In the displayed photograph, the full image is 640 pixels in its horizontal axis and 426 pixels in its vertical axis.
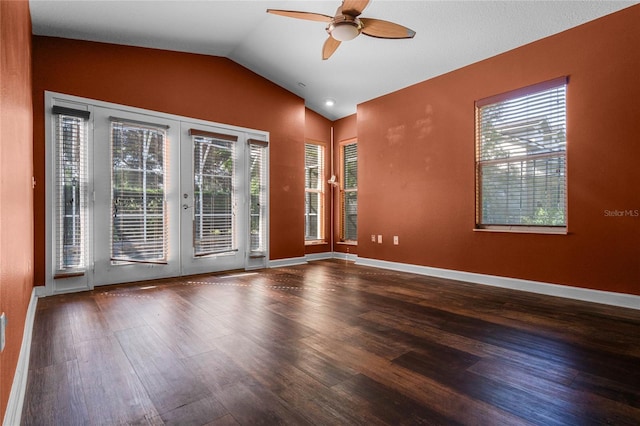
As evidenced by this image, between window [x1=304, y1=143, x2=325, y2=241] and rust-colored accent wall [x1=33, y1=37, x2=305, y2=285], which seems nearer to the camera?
rust-colored accent wall [x1=33, y1=37, x2=305, y2=285]

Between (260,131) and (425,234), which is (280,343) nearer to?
(425,234)

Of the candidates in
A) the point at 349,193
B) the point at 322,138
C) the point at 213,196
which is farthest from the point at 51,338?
the point at 322,138

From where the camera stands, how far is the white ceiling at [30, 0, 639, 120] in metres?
3.27

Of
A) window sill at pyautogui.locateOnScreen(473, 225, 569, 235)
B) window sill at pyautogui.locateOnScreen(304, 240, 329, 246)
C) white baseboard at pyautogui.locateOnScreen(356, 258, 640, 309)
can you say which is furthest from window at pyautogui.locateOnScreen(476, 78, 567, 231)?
window sill at pyautogui.locateOnScreen(304, 240, 329, 246)

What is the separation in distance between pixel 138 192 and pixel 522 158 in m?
4.77

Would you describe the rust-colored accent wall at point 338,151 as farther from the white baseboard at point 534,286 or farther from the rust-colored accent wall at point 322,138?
the white baseboard at point 534,286

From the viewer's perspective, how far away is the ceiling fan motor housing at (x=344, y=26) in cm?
270

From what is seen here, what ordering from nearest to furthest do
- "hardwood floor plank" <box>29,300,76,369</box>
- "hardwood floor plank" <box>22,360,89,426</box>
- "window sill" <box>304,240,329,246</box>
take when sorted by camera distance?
"hardwood floor plank" <box>22,360,89,426</box> → "hardwood floor plank" <box>29,300,76,369</box> → "window sill" <box>304,240,329,246</box>

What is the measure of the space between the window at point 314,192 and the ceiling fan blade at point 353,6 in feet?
12.6

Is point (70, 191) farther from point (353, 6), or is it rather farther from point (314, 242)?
point (314, 242)

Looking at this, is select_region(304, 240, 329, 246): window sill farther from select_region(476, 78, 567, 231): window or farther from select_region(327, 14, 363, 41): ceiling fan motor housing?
select_region(327, 14, 363, 41): ceiling fan motor housing

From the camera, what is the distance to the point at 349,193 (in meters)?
6.52

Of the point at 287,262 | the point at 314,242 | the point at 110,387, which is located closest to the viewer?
the point at 110,387

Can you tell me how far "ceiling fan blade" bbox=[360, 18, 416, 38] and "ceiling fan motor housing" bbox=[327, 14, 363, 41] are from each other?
79 millimetres
